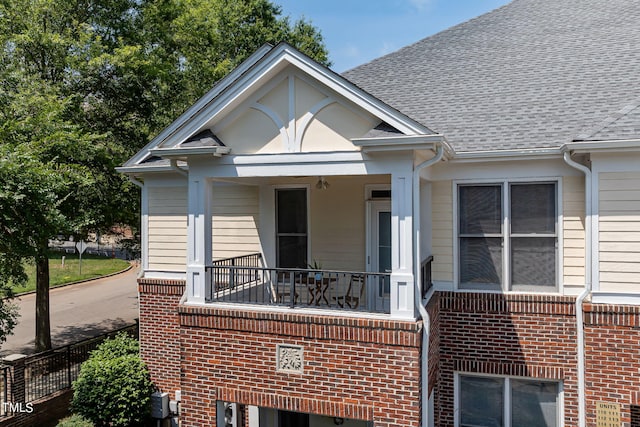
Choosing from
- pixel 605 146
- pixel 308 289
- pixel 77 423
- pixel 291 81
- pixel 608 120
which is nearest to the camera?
pixel 605 146

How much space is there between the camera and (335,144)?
7133 mm

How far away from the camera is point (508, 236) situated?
802 centimetres

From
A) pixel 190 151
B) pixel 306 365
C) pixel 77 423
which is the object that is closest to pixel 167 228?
pixel 190 151

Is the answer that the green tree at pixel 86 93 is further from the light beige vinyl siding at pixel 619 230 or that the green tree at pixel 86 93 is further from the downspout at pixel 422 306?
the light beige vinyl siding at pixel 619 230

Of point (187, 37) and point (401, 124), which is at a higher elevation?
point (187, 37)

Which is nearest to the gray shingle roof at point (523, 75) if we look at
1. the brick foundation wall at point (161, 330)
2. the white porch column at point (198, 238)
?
the white porch column at point (198, 238)

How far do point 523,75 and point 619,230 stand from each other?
13.6ft

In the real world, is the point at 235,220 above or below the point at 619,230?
above

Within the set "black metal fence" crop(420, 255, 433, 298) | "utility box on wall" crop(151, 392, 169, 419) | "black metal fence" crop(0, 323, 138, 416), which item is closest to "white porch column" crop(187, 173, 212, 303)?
"black metal fence" crop(420, 255, 433, 298)

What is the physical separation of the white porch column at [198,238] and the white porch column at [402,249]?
10.1ft

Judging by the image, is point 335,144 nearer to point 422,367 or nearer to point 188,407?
point 422,367

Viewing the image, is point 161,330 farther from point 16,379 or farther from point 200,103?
point 200,103

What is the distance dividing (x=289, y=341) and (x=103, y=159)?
1100 cm

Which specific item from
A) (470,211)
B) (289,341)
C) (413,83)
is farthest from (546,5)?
(289,341)
